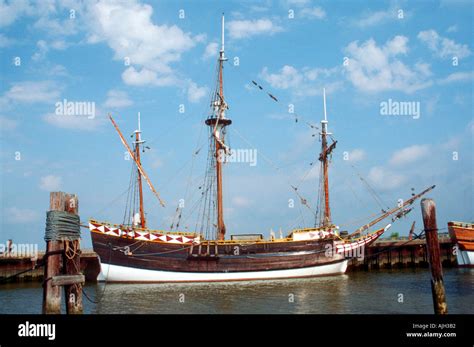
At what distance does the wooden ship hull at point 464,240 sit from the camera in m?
43.2

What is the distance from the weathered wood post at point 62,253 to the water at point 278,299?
10861 millimetres

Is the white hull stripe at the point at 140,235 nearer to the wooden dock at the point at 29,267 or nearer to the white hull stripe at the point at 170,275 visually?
the white hull stripe at the point at 170,275

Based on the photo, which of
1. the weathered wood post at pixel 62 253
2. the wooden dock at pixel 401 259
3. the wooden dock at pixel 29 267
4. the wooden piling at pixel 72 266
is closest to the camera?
the weathered wood post at pixel 62 253

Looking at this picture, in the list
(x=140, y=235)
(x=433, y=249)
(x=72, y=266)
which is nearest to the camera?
(x=72, y=266)

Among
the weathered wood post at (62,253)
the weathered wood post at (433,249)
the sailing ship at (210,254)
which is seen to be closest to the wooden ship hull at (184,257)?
the sailing ship at (210,254)

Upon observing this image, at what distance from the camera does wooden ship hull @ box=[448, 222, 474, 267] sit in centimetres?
4316

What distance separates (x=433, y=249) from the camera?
15.7 m

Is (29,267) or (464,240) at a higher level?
(464,240)

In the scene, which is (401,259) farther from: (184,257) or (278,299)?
(278,299)

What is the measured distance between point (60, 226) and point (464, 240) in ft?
138
